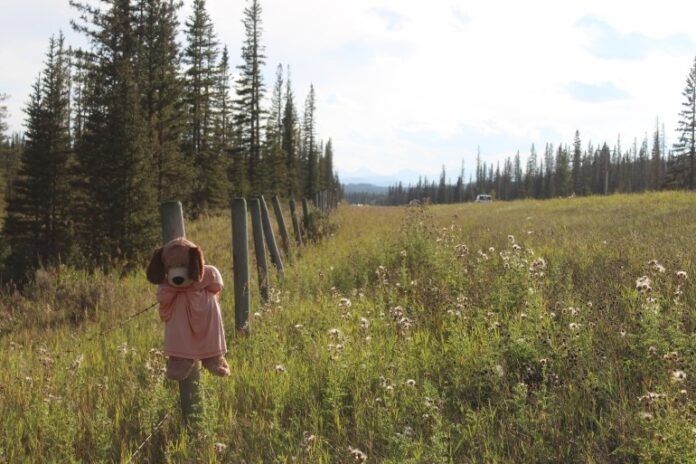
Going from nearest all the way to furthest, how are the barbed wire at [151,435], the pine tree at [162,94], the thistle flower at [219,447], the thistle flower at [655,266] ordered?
1. the thistle flower at [219,447]
2. the barbed wire at [151,435]
3. the thistle flower at [655,266]
4. the pine tree at [162,94]

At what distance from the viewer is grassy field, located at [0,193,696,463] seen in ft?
10.1

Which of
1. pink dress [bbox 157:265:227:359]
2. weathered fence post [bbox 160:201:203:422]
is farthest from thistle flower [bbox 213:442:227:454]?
pink dress [bbox 157:265:227:359]

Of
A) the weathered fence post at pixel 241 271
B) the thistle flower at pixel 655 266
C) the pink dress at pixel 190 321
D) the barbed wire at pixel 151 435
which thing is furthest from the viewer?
the weathered fence post at pixel 241 271

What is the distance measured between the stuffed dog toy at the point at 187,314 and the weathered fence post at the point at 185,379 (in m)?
0.11

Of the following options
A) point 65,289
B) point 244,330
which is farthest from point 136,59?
point 244,330

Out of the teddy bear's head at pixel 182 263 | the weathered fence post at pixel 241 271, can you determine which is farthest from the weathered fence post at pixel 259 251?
the teddy bear's head at pixel 182 263

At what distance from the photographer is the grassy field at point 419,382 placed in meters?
3.08

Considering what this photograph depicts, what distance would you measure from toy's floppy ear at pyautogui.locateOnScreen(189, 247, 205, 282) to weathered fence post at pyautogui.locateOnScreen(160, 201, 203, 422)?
0.33 m

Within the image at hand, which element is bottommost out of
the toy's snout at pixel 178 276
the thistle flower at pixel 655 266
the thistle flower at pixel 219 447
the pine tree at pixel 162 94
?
the thistle flower at pixel 219 447

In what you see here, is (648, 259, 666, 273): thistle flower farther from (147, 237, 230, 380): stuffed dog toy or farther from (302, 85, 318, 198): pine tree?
(302, 85, 318, 198): pine tree

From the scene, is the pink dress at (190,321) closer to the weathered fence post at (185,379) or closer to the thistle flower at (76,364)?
the weathered fence post at (185,379)

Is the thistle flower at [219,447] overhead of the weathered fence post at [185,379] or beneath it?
beneath

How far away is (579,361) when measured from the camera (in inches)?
144

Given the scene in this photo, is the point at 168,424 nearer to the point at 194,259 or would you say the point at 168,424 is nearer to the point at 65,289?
the point at 194,259
